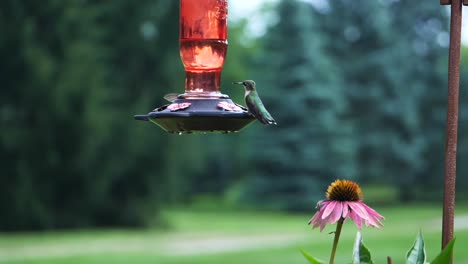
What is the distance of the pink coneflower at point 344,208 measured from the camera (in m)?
2.52

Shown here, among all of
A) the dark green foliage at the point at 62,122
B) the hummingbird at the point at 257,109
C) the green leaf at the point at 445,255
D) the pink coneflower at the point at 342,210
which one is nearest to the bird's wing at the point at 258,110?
the hummingbird at the point at 257,109

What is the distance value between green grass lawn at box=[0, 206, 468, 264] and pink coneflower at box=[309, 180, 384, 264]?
14802mm

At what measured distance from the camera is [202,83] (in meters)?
3.43

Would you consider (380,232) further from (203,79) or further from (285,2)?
(203,79)

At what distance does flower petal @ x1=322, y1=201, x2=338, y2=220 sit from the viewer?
253cm

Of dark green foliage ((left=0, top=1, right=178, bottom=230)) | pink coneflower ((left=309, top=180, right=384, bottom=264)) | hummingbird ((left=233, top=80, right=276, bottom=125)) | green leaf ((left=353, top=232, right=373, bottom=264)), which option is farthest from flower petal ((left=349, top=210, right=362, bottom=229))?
dark green foliage ((left=0, top=1, right=178, bottom=230))

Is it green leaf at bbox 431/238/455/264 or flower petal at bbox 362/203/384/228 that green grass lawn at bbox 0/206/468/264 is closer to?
flower petal at bbox 362/203/384/228

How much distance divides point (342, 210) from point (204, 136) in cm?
3096

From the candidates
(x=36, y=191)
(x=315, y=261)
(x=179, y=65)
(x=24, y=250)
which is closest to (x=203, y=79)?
(x=315, y=261)

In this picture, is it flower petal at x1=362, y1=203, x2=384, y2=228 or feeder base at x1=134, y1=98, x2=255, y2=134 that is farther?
feeder base at x1=134, y1=98, x2=255, y2=134

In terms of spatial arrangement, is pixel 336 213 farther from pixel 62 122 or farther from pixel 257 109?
pixel 62 122

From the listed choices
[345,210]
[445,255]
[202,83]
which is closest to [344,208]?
[345,210]

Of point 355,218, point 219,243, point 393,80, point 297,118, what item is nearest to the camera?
point 355,218

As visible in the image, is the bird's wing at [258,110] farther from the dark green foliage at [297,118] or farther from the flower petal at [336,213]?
the dark green foliage at [297,118]
